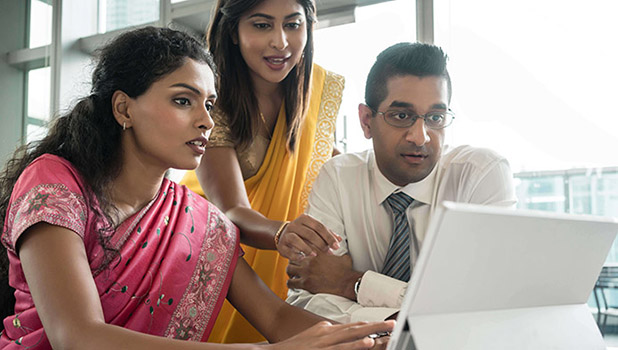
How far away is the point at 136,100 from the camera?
1335mm

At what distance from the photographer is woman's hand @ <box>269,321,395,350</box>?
2.93 ft

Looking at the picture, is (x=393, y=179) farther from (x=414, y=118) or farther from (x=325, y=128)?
(x=325, y=128)

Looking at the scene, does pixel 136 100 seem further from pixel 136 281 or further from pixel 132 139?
pixel 136 281

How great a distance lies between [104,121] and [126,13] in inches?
104

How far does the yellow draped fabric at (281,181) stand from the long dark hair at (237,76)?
0.06m

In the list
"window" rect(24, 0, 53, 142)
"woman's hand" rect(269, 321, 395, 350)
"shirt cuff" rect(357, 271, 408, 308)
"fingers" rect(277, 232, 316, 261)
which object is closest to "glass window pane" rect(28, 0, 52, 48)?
"window" rect(24, 0, 53, 142)

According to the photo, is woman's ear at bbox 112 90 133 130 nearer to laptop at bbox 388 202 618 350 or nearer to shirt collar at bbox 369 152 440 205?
shirt collar at bbox 369 152 440 205

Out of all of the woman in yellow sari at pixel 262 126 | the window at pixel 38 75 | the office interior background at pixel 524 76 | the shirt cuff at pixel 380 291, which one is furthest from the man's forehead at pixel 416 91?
the window at pixel 38 75

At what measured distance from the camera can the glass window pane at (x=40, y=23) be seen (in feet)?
12.8

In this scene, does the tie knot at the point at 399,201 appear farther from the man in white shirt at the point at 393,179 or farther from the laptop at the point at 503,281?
the laptop at the point at 503,281

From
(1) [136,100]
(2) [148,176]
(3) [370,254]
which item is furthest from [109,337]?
(3) [370,254]

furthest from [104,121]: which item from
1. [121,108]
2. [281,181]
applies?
[281,181]

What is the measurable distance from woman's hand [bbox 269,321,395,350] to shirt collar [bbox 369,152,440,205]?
2.17ft

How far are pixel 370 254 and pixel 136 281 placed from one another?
0.61 meters
